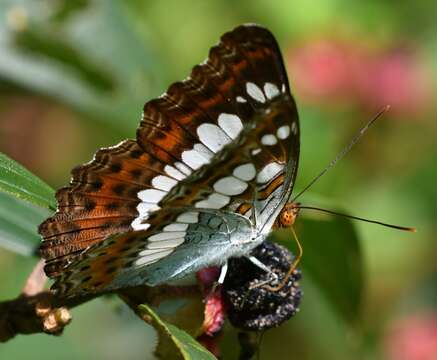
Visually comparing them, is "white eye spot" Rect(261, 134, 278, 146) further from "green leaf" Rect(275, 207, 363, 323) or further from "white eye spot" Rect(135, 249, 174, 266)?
"green leaf" Rect(275, 207, 363, 323)

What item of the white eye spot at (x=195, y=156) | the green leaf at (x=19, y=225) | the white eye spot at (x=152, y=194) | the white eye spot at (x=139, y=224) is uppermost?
the white eye spot at (x=195, y=156)

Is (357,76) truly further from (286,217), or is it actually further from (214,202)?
(214,202)

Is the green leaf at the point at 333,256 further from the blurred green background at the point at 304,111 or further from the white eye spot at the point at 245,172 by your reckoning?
the white eye spot at the point at 245,172

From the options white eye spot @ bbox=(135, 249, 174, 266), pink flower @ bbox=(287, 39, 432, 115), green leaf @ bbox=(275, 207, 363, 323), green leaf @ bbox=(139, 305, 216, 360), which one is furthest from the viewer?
pink flower @ bbox=(287, 39, 432, 115)

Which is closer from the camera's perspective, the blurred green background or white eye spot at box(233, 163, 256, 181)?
white eye spot at box(233, 163, 256, 181)

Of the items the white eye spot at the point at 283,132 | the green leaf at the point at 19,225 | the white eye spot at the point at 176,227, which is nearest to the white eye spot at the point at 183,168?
the white eye spot at the point at 176,227

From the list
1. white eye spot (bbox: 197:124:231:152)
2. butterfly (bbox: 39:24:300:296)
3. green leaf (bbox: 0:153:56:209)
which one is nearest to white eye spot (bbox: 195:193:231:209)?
butterfly (bbox: 39:24:300:296)

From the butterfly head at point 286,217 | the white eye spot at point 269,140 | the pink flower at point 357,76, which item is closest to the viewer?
the white eye spot at point 269,140
